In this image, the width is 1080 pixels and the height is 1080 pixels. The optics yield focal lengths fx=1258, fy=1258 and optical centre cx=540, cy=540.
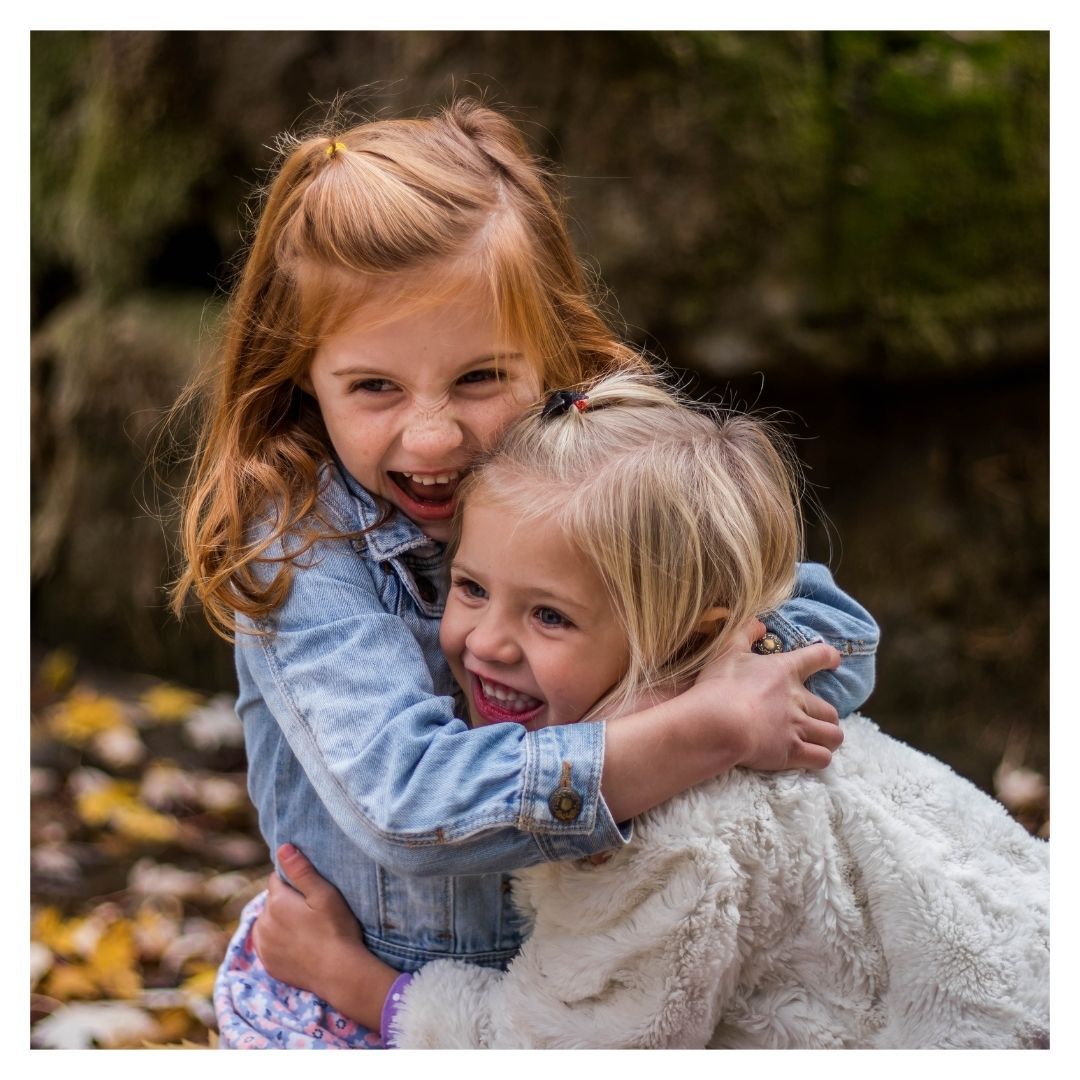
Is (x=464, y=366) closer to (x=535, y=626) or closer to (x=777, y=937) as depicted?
(x=535, y=626)

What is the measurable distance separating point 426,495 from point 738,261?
1.83 metres

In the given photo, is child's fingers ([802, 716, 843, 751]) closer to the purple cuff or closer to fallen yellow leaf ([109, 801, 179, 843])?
the purple cuff

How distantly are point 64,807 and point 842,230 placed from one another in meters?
2.55

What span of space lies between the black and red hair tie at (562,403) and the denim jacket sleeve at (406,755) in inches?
12.9

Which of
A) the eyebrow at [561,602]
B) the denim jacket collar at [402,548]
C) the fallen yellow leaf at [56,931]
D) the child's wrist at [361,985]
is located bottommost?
the fallen yellow leaf at [56,931]

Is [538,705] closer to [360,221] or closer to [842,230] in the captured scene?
[360,221]

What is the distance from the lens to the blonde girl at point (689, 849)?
1452mm

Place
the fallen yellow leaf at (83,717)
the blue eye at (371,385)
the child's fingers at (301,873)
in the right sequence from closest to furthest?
the blue eye at (371,385) → the child's fingers at (301,873) → the fallen yellow leaf at (83,717)

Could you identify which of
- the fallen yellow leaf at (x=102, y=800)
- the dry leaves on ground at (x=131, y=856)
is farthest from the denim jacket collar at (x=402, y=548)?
the fallen yellow leaf at (x=102, y=800)

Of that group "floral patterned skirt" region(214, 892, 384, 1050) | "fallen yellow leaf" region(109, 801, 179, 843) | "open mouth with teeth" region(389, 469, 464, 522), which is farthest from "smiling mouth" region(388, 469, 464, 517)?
"fallen yellow leaf" region(109, 801, 179, 843)

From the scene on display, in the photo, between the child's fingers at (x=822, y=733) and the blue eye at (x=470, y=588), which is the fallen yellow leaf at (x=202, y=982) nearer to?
the blue eye at (x=470, y=588)

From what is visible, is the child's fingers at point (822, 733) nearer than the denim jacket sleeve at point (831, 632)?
Yes

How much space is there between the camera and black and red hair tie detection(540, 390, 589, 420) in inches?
62.6
